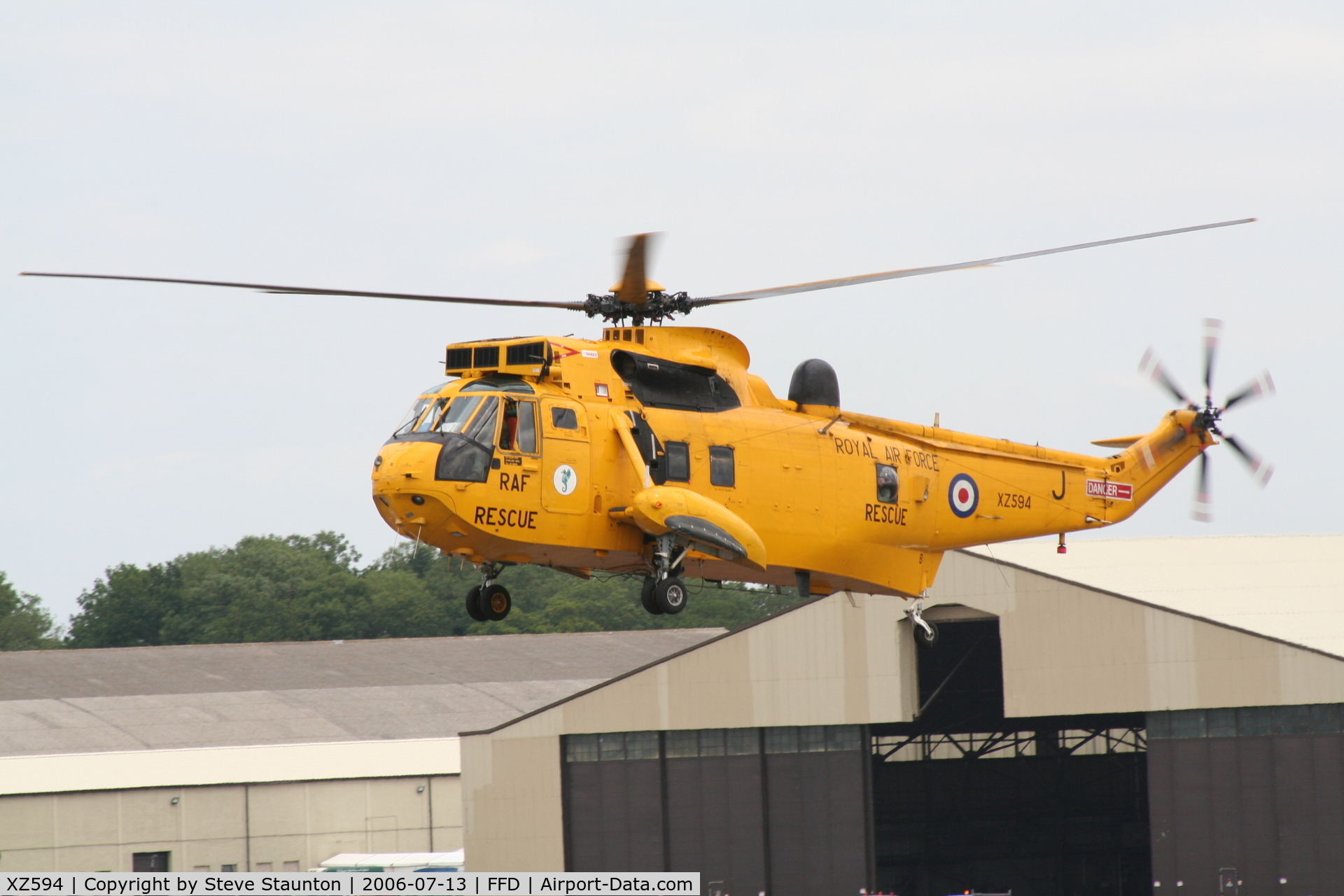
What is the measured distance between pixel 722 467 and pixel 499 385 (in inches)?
142

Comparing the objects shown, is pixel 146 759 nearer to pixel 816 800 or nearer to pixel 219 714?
pixel 219 714

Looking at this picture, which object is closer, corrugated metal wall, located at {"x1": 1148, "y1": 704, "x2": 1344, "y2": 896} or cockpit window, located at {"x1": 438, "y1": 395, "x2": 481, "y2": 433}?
cockpit window, located at {"x1": 438, "y1": 395, "x2": 481, "y2": 433}

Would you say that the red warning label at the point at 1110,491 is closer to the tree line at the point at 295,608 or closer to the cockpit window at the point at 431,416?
the cockpit window at the point at 431,416

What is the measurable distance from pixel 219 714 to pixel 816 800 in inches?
1096

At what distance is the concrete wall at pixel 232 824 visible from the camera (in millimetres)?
56938

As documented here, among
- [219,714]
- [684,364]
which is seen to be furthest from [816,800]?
[219,714]

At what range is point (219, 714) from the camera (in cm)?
6656

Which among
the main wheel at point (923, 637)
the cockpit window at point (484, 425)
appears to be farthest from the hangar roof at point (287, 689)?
the cockpit window at point (484, 425)

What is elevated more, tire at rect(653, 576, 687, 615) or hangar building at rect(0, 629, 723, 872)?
tire at rect(653, 576, 687, 615)

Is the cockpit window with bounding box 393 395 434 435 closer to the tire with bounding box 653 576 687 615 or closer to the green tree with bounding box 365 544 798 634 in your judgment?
the tire with bounding box 653 576 687 615

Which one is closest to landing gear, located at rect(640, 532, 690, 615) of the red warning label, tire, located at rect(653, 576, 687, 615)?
tire, located at rect(653, 576, 687, 615)

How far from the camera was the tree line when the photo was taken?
126 metres

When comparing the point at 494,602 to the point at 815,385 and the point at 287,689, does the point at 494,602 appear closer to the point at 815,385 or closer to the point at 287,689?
the point at 815,385

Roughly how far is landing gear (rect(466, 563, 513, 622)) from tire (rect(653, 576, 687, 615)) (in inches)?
83.1
